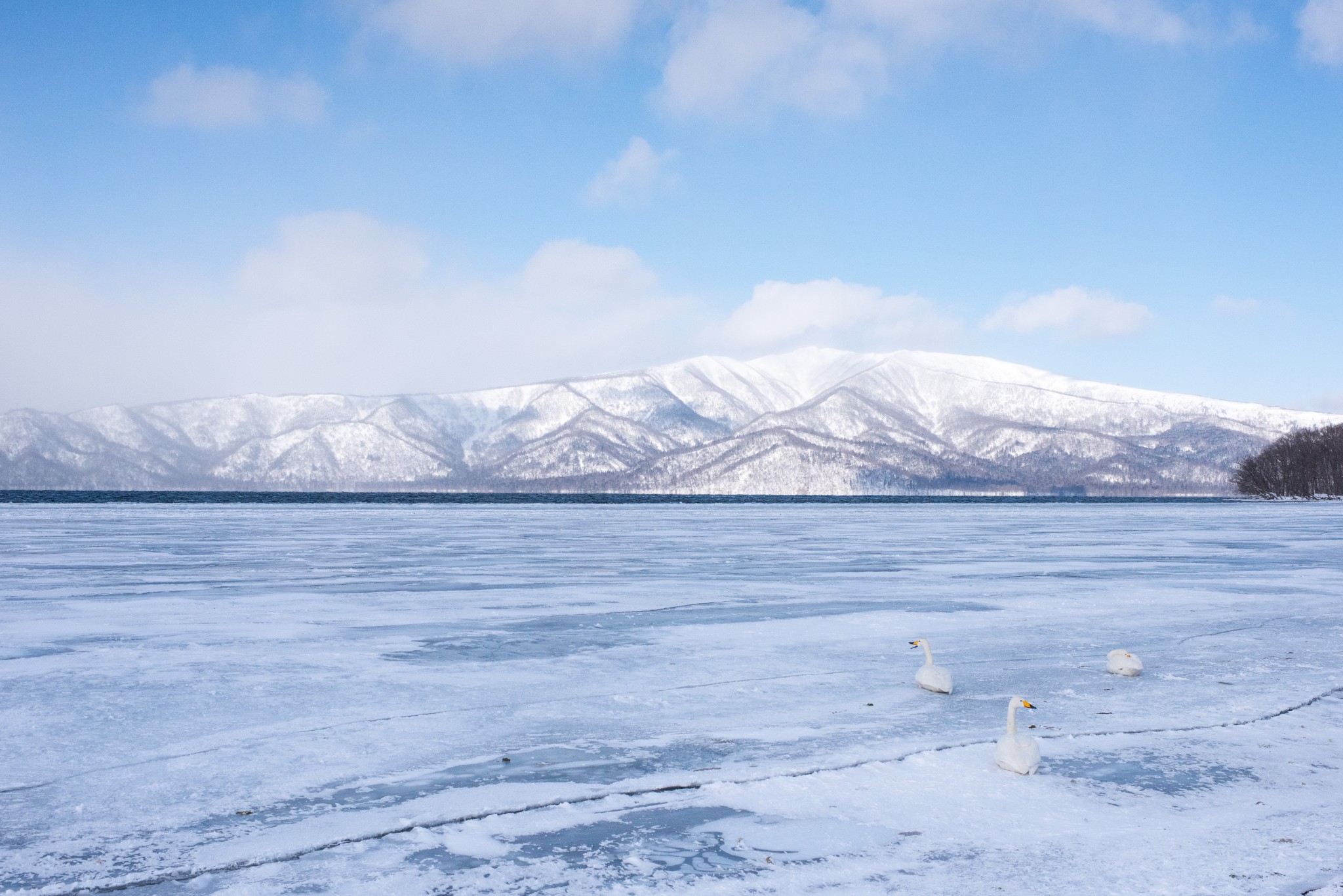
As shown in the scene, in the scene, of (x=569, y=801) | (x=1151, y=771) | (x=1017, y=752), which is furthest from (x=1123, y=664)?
(x=569, y=801)

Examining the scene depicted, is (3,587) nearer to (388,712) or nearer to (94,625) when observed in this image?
(94,625)

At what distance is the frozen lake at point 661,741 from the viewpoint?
5.19m

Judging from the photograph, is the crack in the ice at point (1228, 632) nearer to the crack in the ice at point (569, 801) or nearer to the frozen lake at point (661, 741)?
the frozen lake at point (661, 741)

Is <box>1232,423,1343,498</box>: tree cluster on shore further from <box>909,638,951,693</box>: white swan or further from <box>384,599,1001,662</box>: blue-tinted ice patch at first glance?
<box>909,638,951,693</box>: white swan

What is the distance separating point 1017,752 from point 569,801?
315 centimetres

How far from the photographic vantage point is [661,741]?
7684 mm

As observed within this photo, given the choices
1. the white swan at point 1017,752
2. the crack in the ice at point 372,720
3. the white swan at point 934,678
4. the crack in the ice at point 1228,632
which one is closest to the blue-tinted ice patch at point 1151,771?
the white swan at point 1017,752

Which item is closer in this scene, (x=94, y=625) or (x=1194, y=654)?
(x=1194, y=654)

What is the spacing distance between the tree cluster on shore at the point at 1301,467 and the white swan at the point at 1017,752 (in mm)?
139429

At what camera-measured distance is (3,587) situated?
18688 millimetres

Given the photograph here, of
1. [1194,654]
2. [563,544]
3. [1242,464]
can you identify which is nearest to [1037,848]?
[1194,654]

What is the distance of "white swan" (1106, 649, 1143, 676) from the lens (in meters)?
10.1

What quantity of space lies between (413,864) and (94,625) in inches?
434

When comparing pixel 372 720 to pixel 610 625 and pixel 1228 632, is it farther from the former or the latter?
pixel 1228 632
